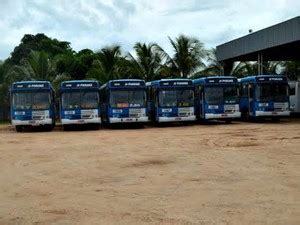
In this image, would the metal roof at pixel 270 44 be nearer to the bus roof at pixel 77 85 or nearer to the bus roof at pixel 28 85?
the bus roof at pixel 77 85

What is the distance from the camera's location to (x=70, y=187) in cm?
1081

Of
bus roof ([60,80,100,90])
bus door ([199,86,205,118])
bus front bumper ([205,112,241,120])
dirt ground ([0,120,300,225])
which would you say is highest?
bus roof ([60,80,100,90])

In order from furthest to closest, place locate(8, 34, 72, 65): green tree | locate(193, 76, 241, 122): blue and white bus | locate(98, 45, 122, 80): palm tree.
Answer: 1. locate(8, 34, 72, 65): green tree
2. locate(98, 45, 122, 80): palm tree
3. locate(193, 76, 241, 122): blue and white bus

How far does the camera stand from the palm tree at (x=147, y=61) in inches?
1797

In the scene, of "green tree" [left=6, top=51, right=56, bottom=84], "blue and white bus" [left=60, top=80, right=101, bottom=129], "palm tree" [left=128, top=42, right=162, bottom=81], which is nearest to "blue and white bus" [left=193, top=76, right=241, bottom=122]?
"blue and white bus" [left=60, top=80, right=101, bottom=129]

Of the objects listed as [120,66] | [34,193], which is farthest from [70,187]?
[120,66]

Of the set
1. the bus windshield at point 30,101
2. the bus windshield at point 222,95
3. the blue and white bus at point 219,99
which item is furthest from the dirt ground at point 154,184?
the bus windshield at point 222,95

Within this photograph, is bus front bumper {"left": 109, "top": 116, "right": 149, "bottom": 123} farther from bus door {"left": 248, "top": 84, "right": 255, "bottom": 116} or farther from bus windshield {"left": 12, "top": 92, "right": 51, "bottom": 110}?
bus door {"left": 248, "top": 84, "right": 255, "bottom": 116}

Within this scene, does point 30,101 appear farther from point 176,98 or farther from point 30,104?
point 176,98

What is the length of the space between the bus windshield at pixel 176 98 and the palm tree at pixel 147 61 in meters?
15.2

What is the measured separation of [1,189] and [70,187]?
1300mm

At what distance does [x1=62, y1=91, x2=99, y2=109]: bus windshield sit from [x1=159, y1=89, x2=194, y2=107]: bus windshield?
142 inches

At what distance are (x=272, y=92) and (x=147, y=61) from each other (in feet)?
53.8

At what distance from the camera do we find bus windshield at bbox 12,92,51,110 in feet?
94.4
